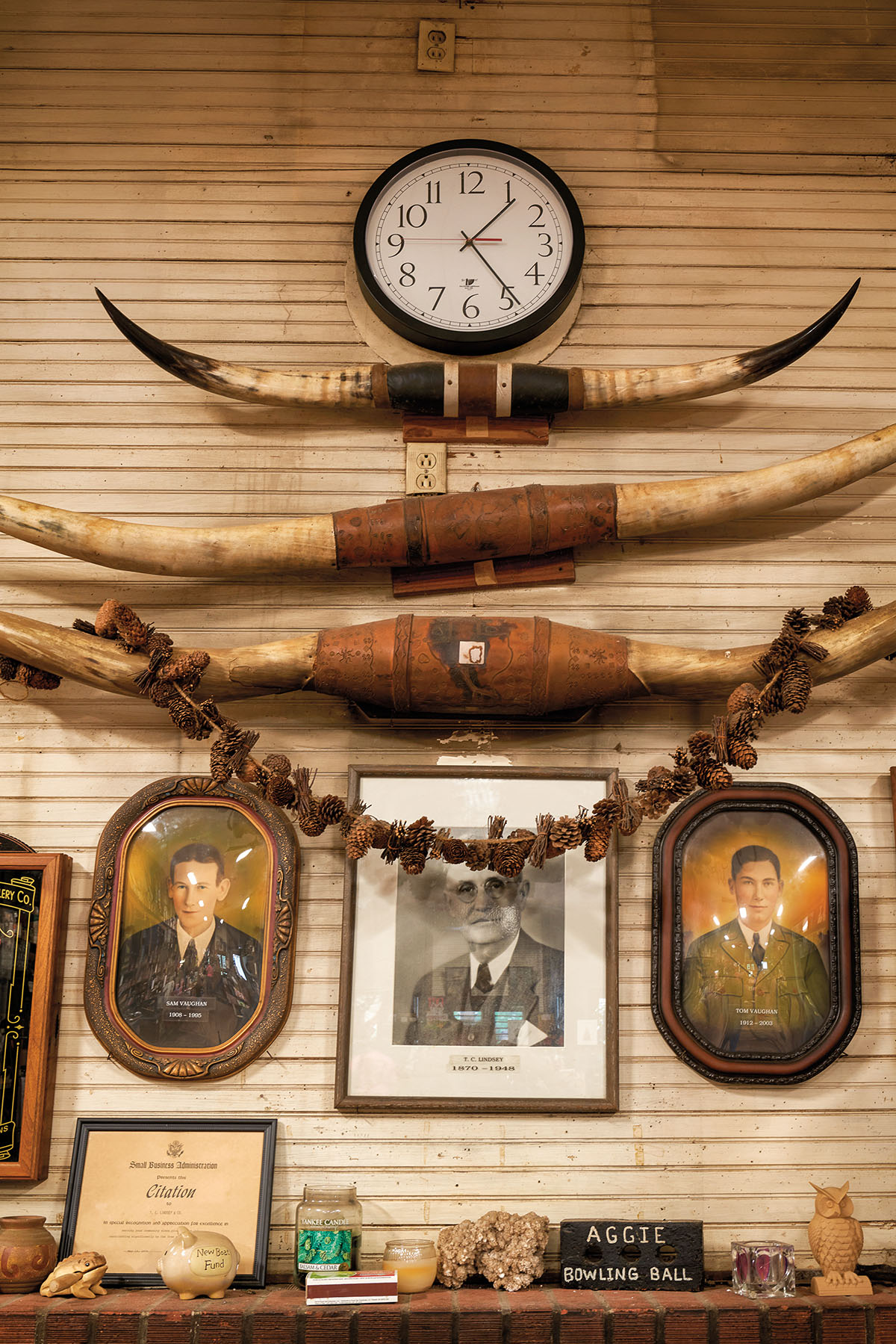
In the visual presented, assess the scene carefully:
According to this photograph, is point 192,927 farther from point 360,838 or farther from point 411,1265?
point 411,1265

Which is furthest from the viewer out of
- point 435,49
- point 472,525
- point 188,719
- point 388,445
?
point 435,49

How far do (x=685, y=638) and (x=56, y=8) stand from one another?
2695mm

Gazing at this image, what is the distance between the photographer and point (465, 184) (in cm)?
331

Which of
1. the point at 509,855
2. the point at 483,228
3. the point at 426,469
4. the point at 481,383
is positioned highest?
the point at 483,228

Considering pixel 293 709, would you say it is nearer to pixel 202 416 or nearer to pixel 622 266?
pixel 202 416

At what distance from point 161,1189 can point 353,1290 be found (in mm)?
541

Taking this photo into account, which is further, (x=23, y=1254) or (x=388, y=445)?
(x=388, y=445)

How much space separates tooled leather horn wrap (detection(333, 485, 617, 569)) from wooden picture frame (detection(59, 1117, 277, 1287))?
4.72 feet

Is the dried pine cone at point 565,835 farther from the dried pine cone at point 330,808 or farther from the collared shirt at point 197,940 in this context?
the collared shirt at point 197,940

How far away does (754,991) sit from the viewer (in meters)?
2.79

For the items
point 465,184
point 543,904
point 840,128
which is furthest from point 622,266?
point 543,904

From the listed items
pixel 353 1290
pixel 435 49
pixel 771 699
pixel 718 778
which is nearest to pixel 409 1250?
pixel 353 1290

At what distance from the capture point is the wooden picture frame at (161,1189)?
2.62 m

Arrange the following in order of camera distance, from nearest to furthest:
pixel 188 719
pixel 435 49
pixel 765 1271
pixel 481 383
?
pixel 765 1271
pixel 188 719
pixel 481 383
pixel 435 49
